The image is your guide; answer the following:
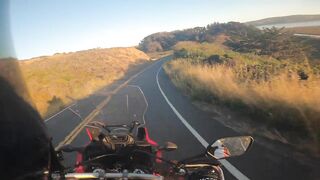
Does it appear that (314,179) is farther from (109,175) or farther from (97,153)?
(109,175)

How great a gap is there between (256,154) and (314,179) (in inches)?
81.0

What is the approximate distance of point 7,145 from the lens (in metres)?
2.56

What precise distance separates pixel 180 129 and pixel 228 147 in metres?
9.17

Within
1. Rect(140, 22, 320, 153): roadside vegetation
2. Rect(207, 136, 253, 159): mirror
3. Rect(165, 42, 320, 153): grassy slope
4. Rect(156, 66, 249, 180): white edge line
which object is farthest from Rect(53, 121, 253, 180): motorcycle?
Rect(165, 42, 320, 153): grassy slope

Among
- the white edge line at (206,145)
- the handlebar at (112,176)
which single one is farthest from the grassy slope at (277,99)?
the handlebar at (112,176)

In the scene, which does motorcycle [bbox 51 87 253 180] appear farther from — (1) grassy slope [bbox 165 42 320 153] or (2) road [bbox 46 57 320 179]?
(1) grassy slope [bbox 165 42 320 153]

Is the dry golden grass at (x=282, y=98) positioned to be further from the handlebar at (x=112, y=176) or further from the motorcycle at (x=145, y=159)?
the handlebar at (x=112, y=176)

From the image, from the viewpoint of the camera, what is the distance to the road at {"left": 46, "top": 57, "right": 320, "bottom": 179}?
19.4 feet

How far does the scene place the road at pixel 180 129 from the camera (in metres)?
5.93

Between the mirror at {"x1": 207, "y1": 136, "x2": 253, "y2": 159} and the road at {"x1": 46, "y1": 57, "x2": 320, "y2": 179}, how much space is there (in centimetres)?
169

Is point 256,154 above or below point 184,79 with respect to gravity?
above

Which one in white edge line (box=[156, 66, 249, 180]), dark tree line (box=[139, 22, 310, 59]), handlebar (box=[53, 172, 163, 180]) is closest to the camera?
handlebar (box=[53, 172, 163, 180])

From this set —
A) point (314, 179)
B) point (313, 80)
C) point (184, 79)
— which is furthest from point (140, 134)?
point (184, 79)

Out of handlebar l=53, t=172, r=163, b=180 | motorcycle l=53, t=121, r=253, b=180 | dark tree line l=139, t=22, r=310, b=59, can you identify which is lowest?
dark tree line l=139, t=22, r=310, b=59
